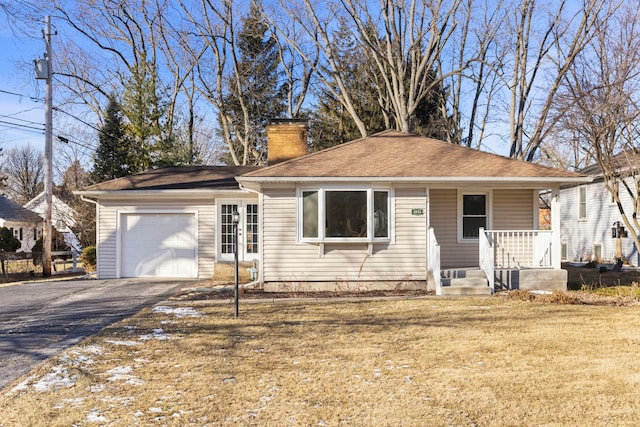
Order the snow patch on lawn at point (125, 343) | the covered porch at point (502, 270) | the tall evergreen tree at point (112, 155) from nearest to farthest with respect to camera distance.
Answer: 1. the snow patch on lawn at point (125, 343)
2. the covered porch at point (502, 270)
3. the tall evergreen tree at point (112, 155)

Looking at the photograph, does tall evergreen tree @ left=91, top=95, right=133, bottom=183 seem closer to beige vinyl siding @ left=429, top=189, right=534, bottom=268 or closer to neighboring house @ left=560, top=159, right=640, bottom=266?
beige vinyl siding @ left=429, top=189, right=534, bottom=268

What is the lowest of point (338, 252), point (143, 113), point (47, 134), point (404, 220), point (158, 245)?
point (338, 252)

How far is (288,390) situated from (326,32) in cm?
2043

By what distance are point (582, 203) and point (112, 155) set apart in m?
21.2

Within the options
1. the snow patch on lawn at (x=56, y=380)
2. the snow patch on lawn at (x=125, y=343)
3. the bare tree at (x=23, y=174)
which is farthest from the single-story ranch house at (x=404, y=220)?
the bare tree at (x=23, y=174)

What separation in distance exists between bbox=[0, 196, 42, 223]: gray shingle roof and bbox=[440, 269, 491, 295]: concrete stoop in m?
27.2

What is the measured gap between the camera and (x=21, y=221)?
32.3 meters

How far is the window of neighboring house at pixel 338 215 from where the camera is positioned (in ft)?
36.4

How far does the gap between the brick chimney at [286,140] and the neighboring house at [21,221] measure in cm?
2226

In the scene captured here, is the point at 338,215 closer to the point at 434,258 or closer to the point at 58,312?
the point at 434,258

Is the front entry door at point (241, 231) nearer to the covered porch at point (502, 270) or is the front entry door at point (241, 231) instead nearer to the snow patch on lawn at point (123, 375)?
the covered porch at point (502, 270)

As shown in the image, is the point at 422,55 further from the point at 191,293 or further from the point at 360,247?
the point at 191,293

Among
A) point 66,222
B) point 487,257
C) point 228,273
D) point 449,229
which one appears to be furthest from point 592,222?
point 66,222

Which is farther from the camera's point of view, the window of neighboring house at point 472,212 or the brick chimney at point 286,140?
the brick chimney at point 286,140
